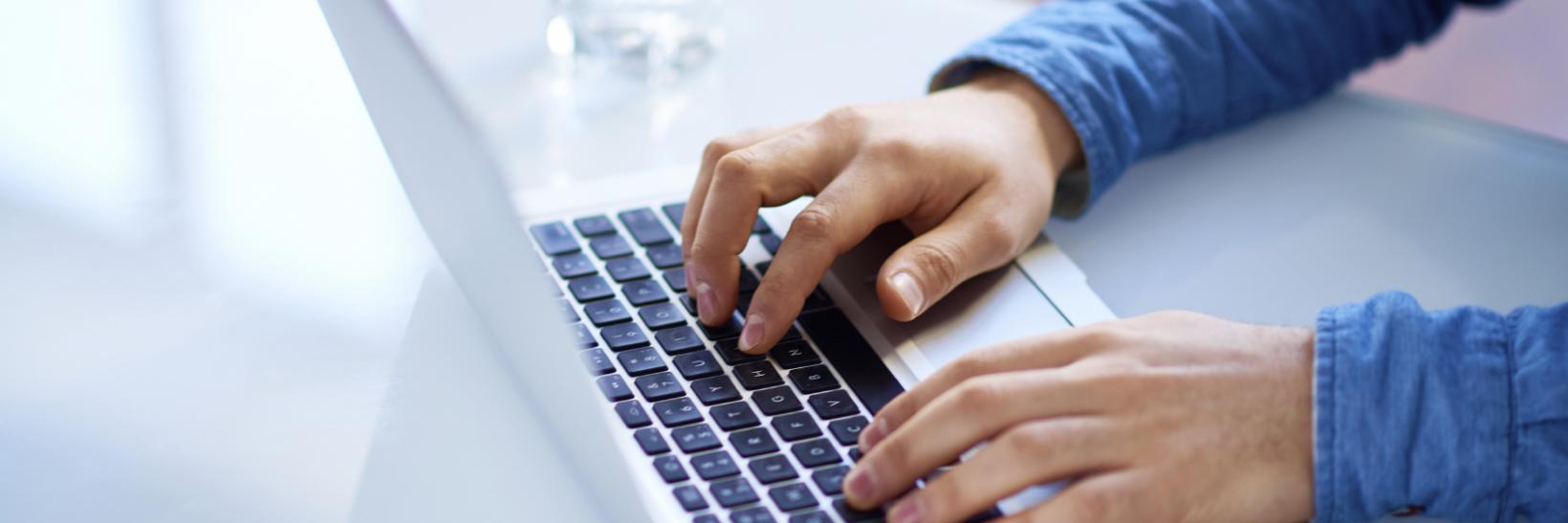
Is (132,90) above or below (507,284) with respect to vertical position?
above

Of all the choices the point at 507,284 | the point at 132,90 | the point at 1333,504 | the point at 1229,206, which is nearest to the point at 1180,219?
the point at 1229,206

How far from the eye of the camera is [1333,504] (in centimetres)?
45

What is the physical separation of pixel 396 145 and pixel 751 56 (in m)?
0.34

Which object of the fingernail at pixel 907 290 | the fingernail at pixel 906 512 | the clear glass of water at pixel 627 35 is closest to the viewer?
the fingernail at pixel 906 512

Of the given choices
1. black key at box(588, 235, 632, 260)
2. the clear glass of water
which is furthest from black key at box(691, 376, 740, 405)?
the clear glass of water

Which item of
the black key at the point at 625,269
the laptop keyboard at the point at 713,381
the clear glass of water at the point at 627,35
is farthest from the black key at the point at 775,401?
the clear glass of water at the point at 627,35

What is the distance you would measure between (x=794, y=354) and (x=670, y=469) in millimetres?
91

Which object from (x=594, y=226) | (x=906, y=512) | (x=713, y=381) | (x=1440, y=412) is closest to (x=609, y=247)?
(x=594, y=226)

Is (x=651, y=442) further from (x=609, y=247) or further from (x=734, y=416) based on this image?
(x=609, y=247)

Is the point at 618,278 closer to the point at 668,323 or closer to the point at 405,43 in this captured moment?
the point at 668,323

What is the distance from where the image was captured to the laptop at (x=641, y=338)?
43 centimetres

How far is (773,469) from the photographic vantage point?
45 centimetres

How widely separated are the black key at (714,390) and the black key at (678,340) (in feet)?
0.08

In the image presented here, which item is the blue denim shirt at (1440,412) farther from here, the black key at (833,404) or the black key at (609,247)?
the black key at (609,247)
